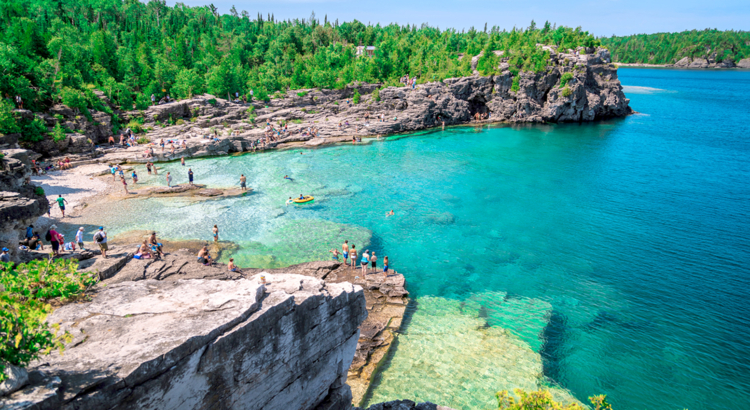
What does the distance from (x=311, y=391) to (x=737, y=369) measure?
2149 centimetres

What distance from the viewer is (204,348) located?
9.48m

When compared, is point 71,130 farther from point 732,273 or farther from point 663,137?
point 663,137

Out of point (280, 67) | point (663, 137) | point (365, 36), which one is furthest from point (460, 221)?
point (365, 36)

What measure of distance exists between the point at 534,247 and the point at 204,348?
2689 cm

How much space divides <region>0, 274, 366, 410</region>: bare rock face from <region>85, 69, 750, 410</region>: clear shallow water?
6173 mm

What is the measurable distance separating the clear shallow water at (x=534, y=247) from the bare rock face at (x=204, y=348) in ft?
20.3

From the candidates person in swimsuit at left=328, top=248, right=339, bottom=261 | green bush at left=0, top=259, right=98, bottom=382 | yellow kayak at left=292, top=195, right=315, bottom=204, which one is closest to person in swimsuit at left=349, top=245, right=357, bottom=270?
person in swimsuit at left=328, top=248, right=339, bottom=261

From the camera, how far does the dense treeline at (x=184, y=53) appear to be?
53.3 m

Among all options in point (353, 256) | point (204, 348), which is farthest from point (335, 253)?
point (204, 348)

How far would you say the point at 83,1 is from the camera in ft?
330

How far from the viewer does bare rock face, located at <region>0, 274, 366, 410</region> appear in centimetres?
793

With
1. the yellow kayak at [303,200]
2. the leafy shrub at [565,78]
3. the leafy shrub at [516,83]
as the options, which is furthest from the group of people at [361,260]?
the leafy shrub at [565,78]

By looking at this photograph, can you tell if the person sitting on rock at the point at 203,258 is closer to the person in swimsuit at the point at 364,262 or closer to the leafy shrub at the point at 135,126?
the person in swimsuit at the point at 364,262

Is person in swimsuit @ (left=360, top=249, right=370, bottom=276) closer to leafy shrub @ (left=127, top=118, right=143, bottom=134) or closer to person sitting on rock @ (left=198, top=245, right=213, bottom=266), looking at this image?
person sitting on rock @ (left=198, top=245, right=213, bottom=266)
